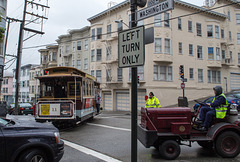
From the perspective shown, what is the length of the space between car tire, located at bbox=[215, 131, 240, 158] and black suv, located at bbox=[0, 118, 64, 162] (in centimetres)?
425

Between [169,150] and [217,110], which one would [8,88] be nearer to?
[169,150]

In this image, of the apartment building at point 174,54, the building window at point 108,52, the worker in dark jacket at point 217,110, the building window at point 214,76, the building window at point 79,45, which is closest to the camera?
the worker in dark jacket at point 217,110

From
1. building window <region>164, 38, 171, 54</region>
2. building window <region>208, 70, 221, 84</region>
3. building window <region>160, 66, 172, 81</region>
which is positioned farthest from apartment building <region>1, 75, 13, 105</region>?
building window <region>208, 70, 221, 84</region>

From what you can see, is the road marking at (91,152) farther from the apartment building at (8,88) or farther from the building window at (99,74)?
the apartment building at (8,88)

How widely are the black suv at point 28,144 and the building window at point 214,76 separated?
1131 inches

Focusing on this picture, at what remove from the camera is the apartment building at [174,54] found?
25953mm

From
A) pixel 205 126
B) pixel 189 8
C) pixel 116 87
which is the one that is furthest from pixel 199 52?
pixel 205 126

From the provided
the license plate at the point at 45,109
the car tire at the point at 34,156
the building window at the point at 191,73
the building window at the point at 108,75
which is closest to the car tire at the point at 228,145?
the car tire at the point at 34,156

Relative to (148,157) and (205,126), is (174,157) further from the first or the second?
(205,126)

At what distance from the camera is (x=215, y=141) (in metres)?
6.29

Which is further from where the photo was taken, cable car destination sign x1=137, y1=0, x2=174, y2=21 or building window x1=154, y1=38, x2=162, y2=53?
building window x1=154, y1=38, x2=162, y2=53

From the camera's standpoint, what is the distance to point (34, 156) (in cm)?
464

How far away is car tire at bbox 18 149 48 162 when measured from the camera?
4.54m

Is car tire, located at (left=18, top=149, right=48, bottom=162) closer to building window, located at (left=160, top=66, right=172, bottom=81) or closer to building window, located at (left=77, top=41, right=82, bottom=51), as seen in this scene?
building window, located at (left=160, top=66, right=172, bottom=81)
